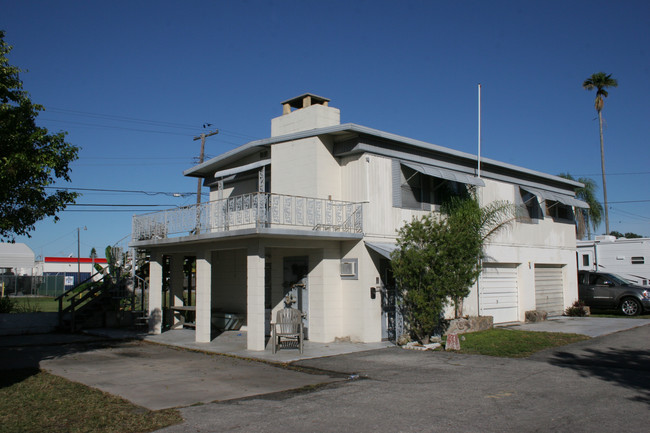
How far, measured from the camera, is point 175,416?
23.4 feet

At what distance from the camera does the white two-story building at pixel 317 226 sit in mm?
13539

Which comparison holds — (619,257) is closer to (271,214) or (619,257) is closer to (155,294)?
(271,214)

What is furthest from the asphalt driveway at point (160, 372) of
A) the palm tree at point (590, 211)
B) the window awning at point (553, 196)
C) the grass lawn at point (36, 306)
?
the palm tree at point (590, 211)

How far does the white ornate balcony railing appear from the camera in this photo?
13.1m

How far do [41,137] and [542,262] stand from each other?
17461 mm

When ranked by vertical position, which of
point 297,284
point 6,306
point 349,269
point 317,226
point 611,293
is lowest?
point 6,306

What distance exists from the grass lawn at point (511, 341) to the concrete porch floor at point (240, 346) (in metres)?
2.26

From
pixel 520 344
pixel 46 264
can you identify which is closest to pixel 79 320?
pixel 520 344

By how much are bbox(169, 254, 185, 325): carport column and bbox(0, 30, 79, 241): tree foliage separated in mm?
7061

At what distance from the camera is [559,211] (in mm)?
22406

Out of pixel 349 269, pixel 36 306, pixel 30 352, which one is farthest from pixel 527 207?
pixel 36 306

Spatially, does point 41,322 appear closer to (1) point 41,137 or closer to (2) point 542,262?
(1) point 41,137

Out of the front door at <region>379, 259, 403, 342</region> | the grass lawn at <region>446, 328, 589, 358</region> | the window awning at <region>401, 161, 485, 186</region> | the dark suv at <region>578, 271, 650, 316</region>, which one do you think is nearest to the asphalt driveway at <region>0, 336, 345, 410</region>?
the front door at <region>379, 259, 403, 342</region>

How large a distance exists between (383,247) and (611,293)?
41.7 ft
